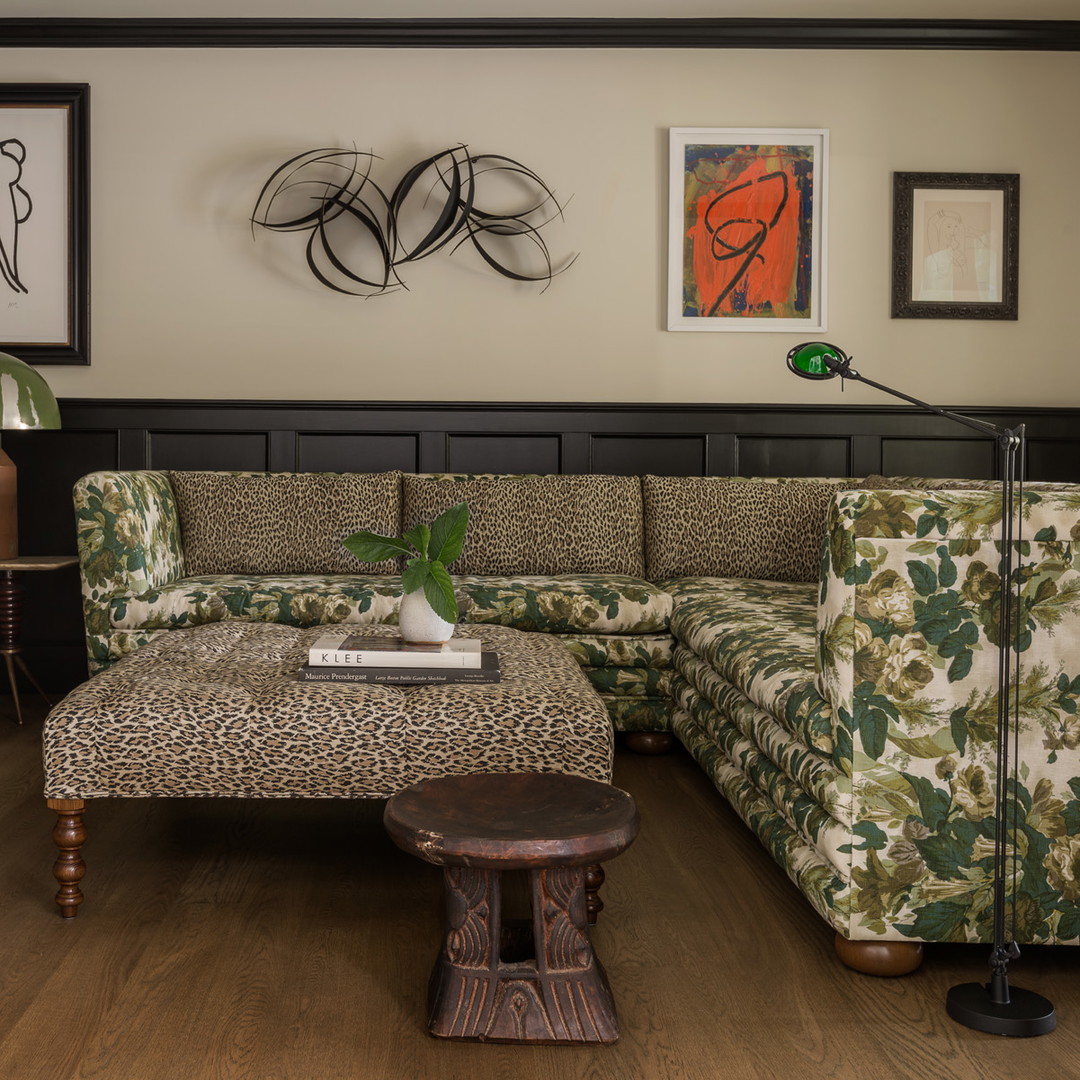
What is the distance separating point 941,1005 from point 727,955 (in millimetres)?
350

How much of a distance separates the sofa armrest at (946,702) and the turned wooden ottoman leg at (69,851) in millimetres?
1348

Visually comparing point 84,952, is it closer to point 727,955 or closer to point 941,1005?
point 727,955

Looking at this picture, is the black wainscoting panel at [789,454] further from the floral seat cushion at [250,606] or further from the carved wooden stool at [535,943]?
the carved wooden stool at [535,943]

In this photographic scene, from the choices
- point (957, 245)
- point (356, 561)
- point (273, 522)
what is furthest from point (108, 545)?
point (957, 245)

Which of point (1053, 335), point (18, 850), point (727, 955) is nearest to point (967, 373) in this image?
point (1053, 335)

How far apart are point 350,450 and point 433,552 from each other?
2.03 metres

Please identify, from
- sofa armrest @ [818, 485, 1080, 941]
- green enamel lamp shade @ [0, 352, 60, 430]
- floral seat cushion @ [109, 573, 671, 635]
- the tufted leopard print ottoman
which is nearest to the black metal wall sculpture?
green enamel lamp shade @ [0, 352, 60, 430]

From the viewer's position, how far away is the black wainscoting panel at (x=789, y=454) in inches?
162

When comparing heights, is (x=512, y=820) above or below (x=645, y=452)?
below

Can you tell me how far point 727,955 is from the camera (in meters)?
1.79

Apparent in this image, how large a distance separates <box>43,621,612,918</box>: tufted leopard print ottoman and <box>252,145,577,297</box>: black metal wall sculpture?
2.51m

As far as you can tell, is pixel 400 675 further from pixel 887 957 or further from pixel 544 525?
pixel 544 525

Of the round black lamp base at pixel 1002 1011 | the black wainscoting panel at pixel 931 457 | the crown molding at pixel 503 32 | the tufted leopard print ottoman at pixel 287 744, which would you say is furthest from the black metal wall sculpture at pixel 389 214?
the round black lamp base at pixel 1002 1011

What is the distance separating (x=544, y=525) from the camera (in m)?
3.64
